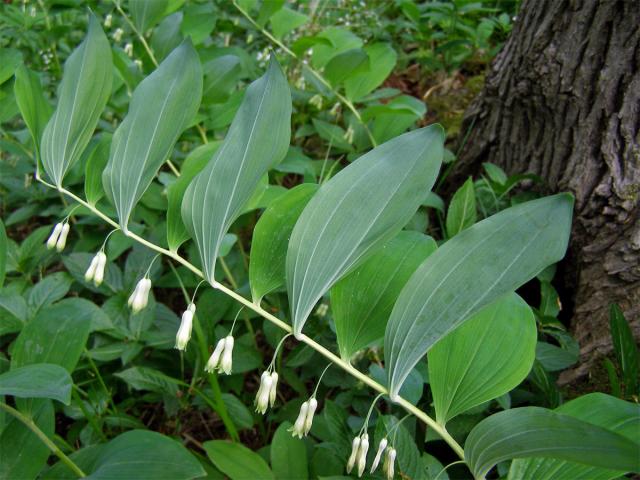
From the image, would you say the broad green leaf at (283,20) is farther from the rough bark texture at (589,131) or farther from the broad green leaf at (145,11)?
the rough bark texture at (589,131)

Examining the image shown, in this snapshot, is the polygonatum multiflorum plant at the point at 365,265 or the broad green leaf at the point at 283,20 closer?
the polygonatum multiflorum plant at the point at 365,265

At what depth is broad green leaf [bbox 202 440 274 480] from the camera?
4.55 feet

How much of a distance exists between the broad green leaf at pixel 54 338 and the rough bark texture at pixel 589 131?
135 cm

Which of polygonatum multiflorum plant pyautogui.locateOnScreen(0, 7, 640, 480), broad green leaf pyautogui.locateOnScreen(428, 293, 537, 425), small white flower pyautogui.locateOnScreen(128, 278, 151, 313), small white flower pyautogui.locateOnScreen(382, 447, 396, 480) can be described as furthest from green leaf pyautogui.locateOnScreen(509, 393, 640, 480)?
small white flower pyautogui.locateOnScreen(128, 278, 151, 313)

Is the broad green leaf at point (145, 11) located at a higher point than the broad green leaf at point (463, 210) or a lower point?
higher

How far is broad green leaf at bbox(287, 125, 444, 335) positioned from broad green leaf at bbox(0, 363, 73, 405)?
45 centimetres

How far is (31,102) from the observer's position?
140 centimetres

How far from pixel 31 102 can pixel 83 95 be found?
1.04 feet

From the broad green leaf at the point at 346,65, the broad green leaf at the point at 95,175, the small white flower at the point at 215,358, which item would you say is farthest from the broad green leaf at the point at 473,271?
the broad green leaf at the point at 346,65

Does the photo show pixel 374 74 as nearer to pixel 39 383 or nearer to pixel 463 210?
pixel 463 210

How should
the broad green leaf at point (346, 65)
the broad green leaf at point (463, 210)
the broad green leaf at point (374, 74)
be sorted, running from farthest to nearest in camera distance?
the broad green leaf at point (374, 74)
the broad green leaf at point (346, 65)
the broad green leaf at point (463, 210)

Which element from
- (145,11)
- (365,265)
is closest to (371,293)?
(365,265)

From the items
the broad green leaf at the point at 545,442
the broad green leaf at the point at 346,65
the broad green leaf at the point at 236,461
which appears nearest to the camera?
the broad green leaf at the point at 545,442

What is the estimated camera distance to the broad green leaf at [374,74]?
2.24 metres
